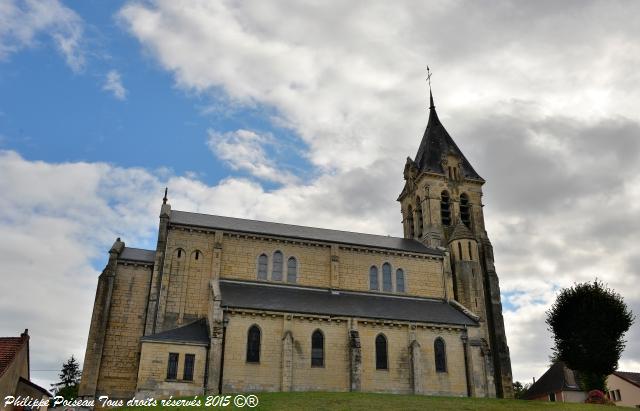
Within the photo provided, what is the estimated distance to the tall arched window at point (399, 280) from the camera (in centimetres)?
4341

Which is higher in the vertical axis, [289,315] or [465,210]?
[465,210]

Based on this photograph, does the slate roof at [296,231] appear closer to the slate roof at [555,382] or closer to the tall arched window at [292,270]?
the tall arched window at [292,270]

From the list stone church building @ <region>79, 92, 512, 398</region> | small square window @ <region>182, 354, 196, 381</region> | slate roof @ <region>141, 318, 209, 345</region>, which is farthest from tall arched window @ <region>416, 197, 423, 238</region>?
small square window @ <region>182, 354, 196, 381</region>

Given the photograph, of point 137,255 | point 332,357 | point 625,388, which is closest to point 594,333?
point 625,388

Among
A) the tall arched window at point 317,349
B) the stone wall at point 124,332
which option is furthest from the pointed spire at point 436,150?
the stone wall at point 124,332

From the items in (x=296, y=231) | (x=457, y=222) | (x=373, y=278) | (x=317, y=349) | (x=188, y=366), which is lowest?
(x=188, y=366)

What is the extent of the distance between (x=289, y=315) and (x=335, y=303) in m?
4.86

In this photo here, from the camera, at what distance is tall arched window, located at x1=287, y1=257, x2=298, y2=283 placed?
41.2m

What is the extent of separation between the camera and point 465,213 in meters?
52.7

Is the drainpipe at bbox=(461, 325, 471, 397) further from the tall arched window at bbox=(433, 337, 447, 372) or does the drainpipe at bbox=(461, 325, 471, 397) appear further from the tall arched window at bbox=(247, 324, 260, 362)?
the tall arched window at bbox=(247, 324, 260, 362)

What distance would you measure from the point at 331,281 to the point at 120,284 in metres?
15.5

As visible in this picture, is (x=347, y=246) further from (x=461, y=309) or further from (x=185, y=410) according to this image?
(x=185, y=410)

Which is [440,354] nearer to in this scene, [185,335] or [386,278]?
[386,278]

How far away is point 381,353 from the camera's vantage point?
3575 centimetres
